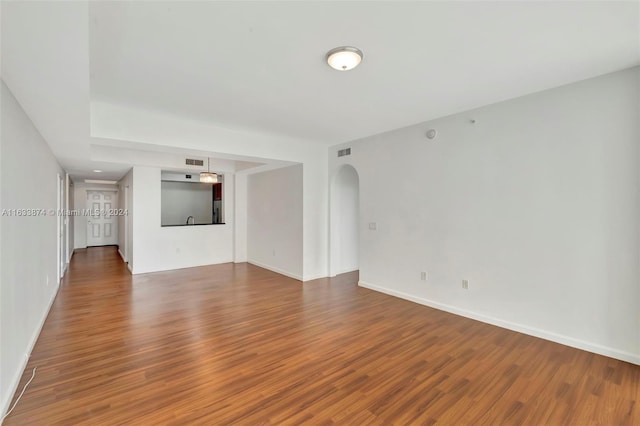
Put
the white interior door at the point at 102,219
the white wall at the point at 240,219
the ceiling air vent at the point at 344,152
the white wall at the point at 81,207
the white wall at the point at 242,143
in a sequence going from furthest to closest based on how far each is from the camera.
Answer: the white interior door at the point at 102,219 → the white wall at the point at 81,207 → the white wall at the point at 240,219 → the ceiling air vent at the point at 344,152 → the white wall at the point at 242,143

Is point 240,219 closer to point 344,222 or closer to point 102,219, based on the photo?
point 344,222

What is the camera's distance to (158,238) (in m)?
6.36

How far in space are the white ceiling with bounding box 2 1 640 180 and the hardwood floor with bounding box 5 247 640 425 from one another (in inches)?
86.8

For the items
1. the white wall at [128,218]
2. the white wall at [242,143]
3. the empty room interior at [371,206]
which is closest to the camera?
the empty room interior at [371,206]

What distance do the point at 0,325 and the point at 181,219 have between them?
8.49 metres

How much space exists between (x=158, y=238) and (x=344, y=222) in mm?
4063

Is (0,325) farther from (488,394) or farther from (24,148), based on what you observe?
(488,394)

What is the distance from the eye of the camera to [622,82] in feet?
8.46

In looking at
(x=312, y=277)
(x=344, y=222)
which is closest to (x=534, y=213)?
(x=344, y=222)

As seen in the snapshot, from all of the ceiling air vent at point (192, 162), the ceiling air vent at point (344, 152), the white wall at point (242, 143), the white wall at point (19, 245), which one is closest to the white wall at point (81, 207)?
the ceiling air vent at point (192, 162)

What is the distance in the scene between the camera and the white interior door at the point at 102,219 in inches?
391

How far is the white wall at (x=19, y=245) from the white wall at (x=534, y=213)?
412 cm

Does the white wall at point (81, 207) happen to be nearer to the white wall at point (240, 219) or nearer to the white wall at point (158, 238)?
the white wall at point (158, 238)

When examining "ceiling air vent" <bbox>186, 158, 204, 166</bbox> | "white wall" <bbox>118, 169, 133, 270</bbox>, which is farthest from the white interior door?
"ceiling air vent" <bbox>186, 158, 204, 166</bbox>
